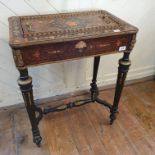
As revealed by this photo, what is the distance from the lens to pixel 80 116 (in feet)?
4.90

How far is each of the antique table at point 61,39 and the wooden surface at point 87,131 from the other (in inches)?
10.2

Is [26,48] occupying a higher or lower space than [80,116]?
higher

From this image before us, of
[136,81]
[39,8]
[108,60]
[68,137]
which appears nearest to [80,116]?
[68,137]

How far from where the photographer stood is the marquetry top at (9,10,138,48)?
2.82 feet

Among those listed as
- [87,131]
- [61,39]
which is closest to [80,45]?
[61,39]

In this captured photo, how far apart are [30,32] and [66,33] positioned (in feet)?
0.56

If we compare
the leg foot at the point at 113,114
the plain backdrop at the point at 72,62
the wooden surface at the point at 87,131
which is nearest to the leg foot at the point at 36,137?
the wooden surface at the point at 87,131

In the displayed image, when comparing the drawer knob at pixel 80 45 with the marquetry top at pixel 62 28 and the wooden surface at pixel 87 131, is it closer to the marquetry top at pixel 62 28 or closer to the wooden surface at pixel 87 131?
the marquetry top at pixel 62 28

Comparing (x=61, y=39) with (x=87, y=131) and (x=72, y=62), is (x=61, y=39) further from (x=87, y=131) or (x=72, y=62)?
(x=87, y=131)

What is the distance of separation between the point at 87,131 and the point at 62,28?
0.77 m

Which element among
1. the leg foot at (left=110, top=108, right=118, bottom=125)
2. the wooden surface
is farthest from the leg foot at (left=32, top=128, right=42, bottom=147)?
the leg foot at (left=110, top=108, right=118, bottom=125)

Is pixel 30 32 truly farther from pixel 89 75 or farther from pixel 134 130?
pixel 134 130

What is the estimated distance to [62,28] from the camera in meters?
0.97

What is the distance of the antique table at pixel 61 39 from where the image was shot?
2.81 ft
